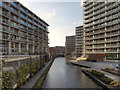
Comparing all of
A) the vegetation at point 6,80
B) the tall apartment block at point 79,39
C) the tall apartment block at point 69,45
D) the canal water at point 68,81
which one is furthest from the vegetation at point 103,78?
the tall apartment block at point 69,45

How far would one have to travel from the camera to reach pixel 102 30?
44062 mm

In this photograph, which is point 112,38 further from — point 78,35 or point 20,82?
point 78,35

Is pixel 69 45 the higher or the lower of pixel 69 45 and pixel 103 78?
the higher

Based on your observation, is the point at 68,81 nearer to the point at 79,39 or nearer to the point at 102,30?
the point at 102,30

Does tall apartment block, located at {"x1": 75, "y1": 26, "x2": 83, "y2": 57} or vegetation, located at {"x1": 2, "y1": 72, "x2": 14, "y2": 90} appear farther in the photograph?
tall apartment block, located at {"x1": 75, "y1": 26, "x2": 83, "y2": 57}

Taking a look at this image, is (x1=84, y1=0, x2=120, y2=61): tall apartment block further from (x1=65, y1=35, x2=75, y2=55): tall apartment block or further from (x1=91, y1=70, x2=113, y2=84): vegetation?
(x1=65, y1=35, x2=75, y2=55): tall apartment block

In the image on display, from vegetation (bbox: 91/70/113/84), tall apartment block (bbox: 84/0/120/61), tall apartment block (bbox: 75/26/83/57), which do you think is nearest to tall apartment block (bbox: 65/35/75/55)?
tall apartment block (bbox: 75/26/83/57)

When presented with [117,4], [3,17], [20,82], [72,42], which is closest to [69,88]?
[20,82]

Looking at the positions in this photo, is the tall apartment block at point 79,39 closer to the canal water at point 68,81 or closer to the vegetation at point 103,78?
the canal water at point 68,81

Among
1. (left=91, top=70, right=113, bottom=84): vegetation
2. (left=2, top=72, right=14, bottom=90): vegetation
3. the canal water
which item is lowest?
the canal water

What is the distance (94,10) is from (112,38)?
20910 mm

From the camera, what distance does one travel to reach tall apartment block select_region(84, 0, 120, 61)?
39144 millimetres

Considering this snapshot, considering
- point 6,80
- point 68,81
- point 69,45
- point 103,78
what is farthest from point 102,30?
point 69,45

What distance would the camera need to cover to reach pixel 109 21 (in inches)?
1668
